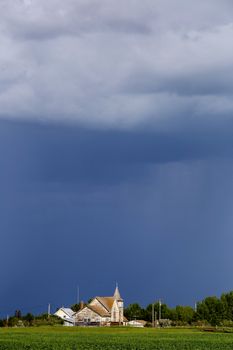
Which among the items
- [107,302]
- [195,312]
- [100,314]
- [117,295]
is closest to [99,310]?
[100,314]

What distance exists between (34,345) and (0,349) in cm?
738

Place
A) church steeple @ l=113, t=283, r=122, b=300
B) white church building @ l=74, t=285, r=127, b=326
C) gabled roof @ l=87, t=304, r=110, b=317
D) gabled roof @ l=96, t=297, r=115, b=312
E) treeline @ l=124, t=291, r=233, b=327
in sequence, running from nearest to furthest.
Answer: white church building @ l=74, t=285, r=127, b=326, gabled roof @ l=87, t=304, r=110, b=317, gabled roof @ l=96, t=297, r=115, b=312, church steeple @ l=113, t=283, r=122, b=300, treeline @ l=124, t=291, r=233, b=327

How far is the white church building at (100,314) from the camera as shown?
142 metres

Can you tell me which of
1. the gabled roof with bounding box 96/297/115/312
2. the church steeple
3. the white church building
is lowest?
the white church building

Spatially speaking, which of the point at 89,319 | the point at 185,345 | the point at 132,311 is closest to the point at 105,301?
the point at 89,319

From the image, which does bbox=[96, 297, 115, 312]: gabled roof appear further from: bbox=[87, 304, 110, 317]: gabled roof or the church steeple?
the church steeple

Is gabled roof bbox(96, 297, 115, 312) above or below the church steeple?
below

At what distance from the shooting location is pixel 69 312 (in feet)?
554

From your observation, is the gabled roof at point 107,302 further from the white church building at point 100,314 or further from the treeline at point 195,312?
the treeline at point 195,312

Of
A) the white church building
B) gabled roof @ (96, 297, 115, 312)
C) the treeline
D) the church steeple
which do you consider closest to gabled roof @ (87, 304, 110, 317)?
the white church building

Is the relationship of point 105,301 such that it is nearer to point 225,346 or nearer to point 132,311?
point 132,311

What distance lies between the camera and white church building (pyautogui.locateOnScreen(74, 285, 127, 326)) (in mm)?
142000

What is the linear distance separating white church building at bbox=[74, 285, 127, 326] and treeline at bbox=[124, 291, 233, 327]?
790 inches

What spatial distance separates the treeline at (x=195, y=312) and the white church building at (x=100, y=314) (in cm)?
2006
